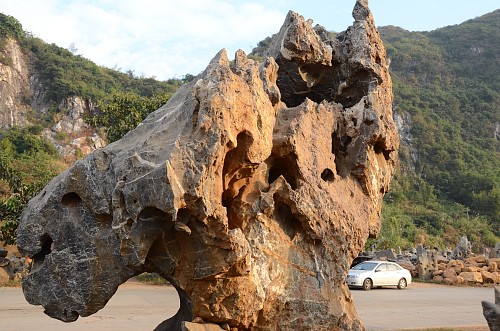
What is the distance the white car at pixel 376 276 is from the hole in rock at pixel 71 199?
16.7 metres

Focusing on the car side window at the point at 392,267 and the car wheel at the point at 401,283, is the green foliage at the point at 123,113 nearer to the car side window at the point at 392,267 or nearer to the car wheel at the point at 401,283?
the car side window at the point at 392,267

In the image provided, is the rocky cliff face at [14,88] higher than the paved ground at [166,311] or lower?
higher

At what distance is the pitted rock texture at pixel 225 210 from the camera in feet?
15.5

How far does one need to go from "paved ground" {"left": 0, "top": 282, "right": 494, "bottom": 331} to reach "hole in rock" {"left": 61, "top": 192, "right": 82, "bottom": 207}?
5.29m

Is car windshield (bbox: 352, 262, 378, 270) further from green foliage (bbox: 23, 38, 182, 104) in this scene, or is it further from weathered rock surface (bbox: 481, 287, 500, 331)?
green foliage (bbox: 23, 38, 182, 104)

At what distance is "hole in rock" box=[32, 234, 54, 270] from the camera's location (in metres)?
5.38

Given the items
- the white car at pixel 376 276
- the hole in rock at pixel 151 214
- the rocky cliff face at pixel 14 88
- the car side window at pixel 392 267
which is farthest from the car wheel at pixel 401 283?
the rocky cliff face at pixel 14 88

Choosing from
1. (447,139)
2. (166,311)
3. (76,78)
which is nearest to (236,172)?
(166,311)

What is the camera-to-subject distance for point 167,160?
4.47 meters

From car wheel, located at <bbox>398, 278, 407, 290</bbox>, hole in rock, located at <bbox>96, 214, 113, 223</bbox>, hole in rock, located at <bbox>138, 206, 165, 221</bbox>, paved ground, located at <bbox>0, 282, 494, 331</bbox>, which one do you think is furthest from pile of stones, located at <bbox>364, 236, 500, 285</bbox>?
hole in rock, located at <bbox>138, 206, 165, 221</bbox>

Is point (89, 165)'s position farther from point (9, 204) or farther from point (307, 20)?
point (9, 204)

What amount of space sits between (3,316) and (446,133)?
6855 cm

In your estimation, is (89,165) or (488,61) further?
(488,61)

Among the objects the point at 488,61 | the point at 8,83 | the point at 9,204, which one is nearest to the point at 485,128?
the point at 488,61
